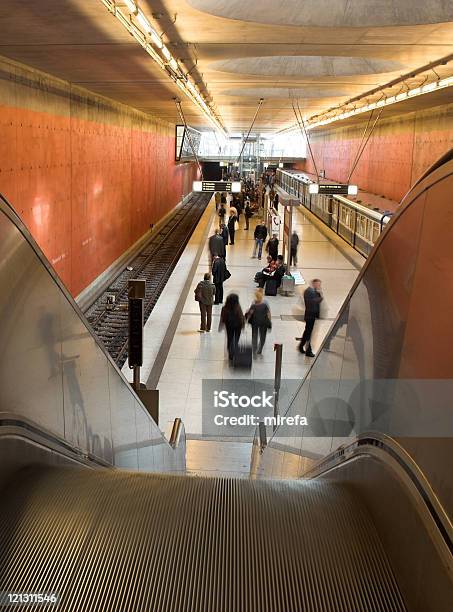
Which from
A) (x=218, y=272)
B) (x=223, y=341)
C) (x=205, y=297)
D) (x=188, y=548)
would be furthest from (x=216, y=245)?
(x=188, y=548)

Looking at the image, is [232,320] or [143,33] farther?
[232,320]

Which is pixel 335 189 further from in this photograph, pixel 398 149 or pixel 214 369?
pixel 214 369

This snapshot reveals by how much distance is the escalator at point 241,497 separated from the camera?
244cm

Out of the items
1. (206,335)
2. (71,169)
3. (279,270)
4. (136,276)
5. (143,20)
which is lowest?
(136,276)

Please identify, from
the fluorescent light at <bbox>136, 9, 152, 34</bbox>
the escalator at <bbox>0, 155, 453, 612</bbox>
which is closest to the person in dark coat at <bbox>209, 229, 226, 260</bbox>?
the fluorescent light at <bbox>136, 9, 152, 34</bbox>

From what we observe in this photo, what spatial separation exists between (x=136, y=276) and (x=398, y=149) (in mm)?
11829

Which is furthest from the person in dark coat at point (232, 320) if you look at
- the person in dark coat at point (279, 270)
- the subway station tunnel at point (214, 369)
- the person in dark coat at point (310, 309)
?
the person in dark coat at point (279, 270)

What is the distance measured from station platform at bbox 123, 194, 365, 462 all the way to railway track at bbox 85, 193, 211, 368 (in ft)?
3.50

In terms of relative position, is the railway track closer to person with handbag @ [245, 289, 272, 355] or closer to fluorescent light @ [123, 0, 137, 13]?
person with handbag @ [245, 289, 272, 355]

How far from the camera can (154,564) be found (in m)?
2.62

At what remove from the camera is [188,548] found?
9.05 feet

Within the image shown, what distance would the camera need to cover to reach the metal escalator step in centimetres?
242

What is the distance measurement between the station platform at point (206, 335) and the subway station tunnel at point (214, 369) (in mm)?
63

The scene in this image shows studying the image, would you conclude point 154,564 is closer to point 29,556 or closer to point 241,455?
point 29,556
